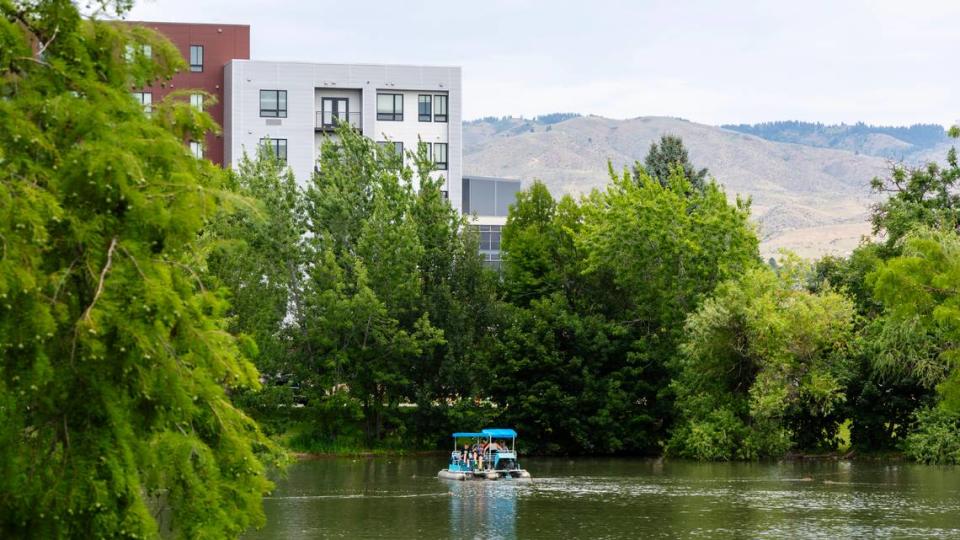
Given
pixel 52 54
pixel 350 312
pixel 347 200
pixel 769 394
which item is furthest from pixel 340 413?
pixel 52 54

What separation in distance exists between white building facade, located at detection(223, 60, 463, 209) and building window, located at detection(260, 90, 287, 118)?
7cm

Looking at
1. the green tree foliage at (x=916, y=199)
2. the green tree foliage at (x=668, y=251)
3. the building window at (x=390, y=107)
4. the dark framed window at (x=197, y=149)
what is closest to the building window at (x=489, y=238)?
the building window at (x=390, y=107)

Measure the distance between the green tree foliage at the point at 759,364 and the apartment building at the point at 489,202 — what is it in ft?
202

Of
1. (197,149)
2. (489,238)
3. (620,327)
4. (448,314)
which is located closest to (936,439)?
(620,327)

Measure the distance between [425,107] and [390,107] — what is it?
2772 millimetres

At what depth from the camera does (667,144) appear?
11488 cm

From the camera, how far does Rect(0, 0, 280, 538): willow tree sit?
18266 millimetres

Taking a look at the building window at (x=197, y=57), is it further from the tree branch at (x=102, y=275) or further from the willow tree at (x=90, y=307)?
the tree branch at (x=102, y=275)

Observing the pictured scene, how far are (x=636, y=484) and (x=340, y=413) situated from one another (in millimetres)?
23515

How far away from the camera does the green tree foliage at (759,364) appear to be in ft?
238

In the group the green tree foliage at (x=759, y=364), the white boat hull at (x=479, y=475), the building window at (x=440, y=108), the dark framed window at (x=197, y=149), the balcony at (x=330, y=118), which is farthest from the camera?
the building window at (x=440, y=108)

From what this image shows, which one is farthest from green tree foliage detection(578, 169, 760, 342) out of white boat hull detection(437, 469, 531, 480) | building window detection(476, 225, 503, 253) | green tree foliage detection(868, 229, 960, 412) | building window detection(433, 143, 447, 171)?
building window detection(476, 225, 503, 253)

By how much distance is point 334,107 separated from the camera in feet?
366

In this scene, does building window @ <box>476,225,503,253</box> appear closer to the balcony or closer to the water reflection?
the balcony
